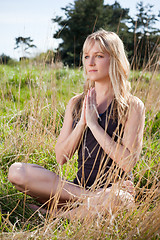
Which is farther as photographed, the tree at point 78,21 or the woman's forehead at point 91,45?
the tree at point 78,21

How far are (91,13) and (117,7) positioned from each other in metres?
3.80

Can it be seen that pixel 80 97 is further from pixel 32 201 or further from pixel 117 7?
pixel 117 7

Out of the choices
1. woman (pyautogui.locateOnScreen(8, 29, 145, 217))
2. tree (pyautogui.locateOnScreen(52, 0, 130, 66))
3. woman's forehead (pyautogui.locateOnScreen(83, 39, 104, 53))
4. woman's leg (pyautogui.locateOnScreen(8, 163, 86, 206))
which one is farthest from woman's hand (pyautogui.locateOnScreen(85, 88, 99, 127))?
tree (pyautogui.locateOnScreen(52, 0, 130, 66))

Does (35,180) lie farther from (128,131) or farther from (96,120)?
(128,131)

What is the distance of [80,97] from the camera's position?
231cm

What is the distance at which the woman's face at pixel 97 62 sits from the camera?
198cm

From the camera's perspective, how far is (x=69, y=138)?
209cm

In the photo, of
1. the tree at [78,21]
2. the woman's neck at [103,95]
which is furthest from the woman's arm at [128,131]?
the tree at [78,21]

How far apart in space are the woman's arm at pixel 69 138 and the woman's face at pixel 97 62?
0.92ft

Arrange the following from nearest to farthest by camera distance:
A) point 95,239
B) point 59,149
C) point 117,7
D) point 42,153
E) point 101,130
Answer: point 95,239, point 101,130, point 59,149, point 42,153, point 117,7

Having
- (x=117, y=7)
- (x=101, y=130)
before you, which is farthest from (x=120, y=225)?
(x=117, y=7)

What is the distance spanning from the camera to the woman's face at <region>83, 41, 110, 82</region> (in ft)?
6.49

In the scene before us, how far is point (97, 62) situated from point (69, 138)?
539 millimetres

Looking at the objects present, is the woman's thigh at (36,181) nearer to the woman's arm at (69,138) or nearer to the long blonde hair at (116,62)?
the woman's arm at (69,138)
